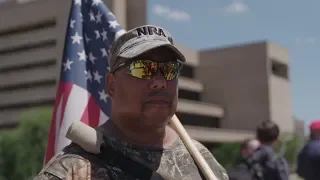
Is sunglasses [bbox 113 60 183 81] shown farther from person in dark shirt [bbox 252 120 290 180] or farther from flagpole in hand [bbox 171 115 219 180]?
person in dark shirt [bbox 252 120 290 180]

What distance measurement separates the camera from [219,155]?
4959 centimetres

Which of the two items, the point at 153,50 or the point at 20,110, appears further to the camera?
the point at 20,110

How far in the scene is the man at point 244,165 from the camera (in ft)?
14.5

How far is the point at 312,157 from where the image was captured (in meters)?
4.93

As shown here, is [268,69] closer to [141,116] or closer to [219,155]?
[219,155]

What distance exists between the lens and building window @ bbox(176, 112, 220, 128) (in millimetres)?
52675

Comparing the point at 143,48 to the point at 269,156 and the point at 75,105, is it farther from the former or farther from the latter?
the point at 269,156

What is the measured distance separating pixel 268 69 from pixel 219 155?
38.7 ft

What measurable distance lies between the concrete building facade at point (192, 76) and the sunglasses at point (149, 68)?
4343cm

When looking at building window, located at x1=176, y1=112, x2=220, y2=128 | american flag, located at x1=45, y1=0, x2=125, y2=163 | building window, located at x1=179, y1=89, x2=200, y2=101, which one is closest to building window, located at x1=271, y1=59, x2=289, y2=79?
building window, located at x1=176, y1=112, x2=220, y2=128

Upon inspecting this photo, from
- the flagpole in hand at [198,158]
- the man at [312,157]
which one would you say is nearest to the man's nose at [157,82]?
the flagpole in hand at [198,158]

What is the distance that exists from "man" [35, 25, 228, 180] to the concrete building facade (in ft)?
142

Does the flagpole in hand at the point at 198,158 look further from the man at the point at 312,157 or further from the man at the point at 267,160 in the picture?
the man at the point at 312,157

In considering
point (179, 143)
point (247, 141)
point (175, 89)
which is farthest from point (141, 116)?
point (247, 141)
